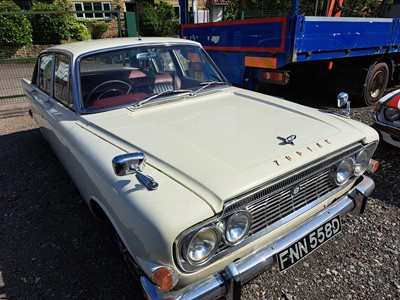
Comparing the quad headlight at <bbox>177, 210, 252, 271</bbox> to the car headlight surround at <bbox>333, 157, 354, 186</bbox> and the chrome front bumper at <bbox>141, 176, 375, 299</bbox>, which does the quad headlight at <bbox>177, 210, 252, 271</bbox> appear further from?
the car headlight surround at <bbox>333, 157, 354, 186</bbox>

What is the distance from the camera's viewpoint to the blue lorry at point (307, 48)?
15.4ft

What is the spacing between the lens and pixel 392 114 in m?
4.07

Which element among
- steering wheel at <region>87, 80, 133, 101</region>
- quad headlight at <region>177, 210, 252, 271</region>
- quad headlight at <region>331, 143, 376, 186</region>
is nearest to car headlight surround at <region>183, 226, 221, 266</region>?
quad headlight at <region>177, 210, 252, 271</region>

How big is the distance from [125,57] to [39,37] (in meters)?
8.79

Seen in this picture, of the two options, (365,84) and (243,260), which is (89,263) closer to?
(243,260)

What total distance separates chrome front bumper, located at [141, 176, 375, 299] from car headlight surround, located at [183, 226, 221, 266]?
139mm

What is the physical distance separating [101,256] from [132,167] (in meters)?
1.29

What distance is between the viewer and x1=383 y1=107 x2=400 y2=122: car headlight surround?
403 cm

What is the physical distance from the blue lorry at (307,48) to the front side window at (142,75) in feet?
6.03

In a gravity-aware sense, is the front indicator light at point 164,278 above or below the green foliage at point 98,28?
below

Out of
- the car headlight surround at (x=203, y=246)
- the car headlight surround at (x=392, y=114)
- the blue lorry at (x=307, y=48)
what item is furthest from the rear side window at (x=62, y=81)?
the car headlight surround at (x=392, y=114)

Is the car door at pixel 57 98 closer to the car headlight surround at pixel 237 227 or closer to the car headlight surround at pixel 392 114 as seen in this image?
the car headlight surround at pixel 237 227

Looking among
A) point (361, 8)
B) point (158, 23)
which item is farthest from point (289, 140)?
point (158, 23)

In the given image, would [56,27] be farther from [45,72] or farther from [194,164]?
A: [194,164]
